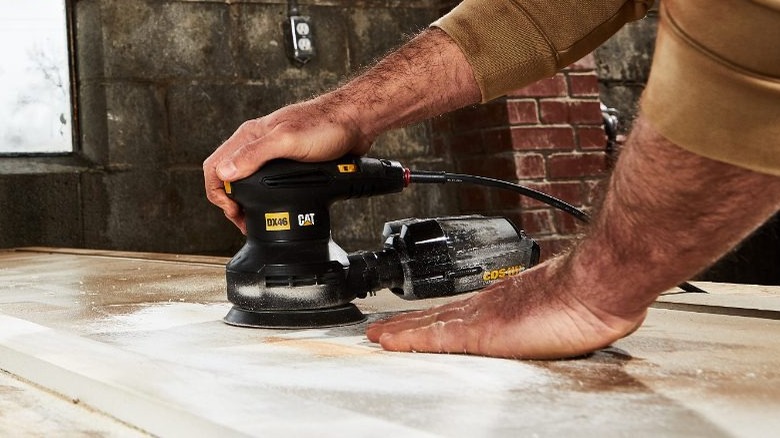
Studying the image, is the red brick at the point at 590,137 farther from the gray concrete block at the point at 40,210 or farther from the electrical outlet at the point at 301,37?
the gray concrete block at the point at 40,210

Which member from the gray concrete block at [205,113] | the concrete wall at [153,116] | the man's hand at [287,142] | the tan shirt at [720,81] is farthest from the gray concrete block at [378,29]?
the tan shirt at [720,81]

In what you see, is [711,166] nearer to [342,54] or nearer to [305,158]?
[305,158]

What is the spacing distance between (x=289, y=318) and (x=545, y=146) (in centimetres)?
221

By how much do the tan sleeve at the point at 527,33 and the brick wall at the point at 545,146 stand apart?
6.46 ft

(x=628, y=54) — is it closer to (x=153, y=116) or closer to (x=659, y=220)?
(x=153, y=116)

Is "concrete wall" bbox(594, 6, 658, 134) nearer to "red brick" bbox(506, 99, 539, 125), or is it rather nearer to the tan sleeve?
"red brick" bbox(506, 99, 539, 125)

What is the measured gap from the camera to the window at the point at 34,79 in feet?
10.4

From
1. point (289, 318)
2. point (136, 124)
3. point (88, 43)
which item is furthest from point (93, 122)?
point (289, 318)

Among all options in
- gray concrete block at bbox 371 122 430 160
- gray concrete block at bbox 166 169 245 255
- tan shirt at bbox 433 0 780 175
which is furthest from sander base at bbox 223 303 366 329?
gray concrete block at bbox 371 122 430 160

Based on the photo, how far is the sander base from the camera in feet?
3.89

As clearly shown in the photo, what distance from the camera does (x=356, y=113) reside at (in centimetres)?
120

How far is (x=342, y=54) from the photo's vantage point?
11.5 feet

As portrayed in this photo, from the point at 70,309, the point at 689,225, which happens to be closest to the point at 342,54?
the point at 70,309

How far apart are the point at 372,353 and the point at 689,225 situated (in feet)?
1.21
